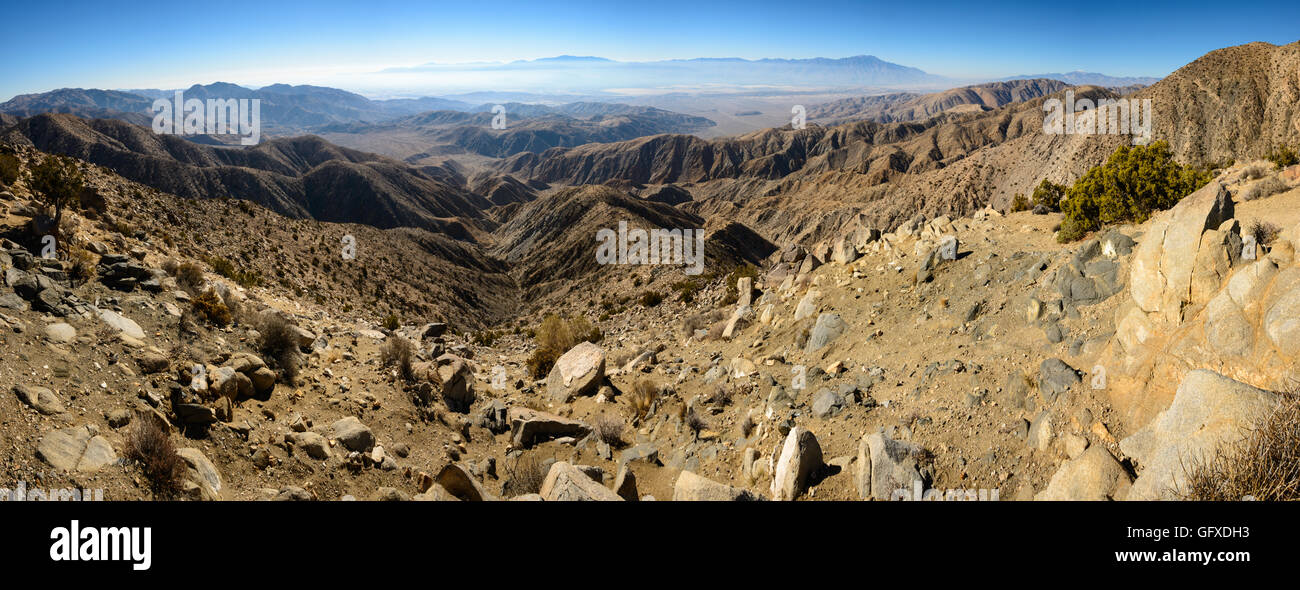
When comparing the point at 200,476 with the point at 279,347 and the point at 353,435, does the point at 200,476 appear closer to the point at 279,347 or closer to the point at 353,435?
the point at 353,435

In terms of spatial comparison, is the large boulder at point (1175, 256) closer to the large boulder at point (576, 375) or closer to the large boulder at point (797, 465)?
the large boulder at point (797, 465)

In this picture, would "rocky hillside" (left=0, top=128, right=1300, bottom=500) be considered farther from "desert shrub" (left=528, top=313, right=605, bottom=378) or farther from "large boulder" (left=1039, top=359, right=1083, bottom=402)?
"desert shrub" (left=528, top=313, right=605, bottom=378)

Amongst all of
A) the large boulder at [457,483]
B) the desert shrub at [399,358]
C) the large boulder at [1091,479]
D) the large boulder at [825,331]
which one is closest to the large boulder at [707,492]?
the large boulder at [457,483]

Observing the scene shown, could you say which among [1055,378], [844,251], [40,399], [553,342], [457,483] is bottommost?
[457,483]

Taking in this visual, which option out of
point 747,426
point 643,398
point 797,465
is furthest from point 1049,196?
point 797,465

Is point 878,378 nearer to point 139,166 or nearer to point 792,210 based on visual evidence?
point 792,210

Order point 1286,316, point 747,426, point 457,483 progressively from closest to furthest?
1. point 1286,316
2. point 457,483
3. point 747,426
